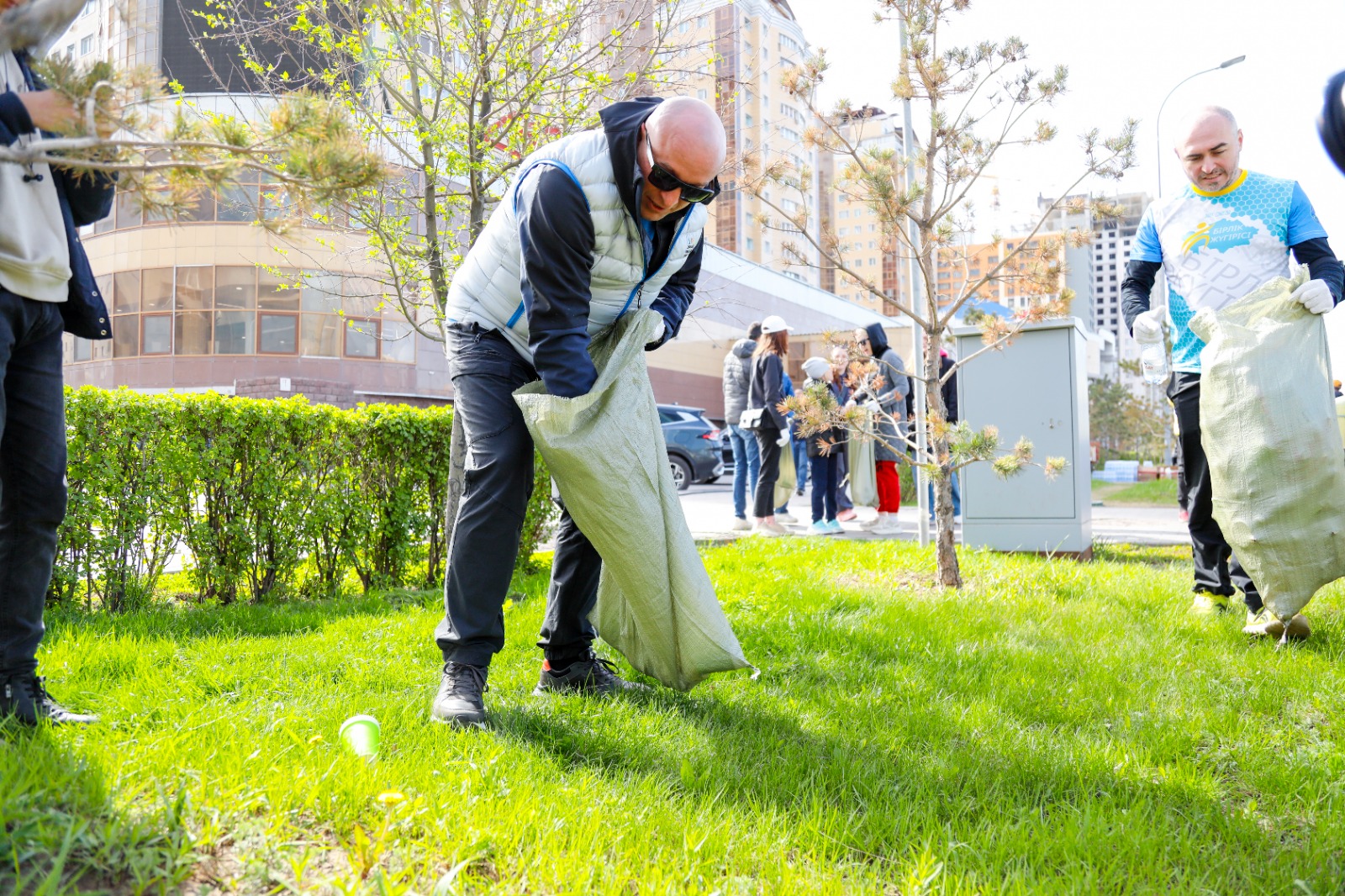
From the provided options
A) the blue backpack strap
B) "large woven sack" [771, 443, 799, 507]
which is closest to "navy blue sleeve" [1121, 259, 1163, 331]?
the blue backpack strap

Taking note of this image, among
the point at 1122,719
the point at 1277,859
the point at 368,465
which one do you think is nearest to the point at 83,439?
the point at 368,465

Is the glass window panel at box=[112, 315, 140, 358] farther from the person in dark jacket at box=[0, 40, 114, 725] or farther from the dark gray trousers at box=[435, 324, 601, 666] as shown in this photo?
the dark gray trousers at box=[435, 324, 601, 666]

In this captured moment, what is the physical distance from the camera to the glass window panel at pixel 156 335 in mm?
24938

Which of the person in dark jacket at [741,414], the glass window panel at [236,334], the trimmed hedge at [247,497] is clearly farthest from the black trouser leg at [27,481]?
the glass window panel at [236,334]

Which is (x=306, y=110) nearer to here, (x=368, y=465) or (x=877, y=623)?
(x=877, y=623)

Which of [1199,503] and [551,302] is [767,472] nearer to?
[1199,503]

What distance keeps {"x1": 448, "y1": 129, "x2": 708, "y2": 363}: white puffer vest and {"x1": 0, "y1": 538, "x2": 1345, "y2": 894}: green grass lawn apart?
3.62 feet

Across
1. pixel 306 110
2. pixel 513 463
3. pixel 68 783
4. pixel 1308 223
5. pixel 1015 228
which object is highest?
pixel 1015 228

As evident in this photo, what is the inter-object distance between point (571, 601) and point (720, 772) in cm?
91

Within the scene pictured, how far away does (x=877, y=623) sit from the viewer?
367cm

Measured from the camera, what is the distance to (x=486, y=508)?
2531 millimetres

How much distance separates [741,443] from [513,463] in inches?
254

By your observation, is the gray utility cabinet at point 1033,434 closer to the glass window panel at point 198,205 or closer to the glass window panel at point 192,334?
the glass window panel at point 198,205

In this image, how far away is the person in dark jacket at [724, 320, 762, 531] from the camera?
28.2 ft
